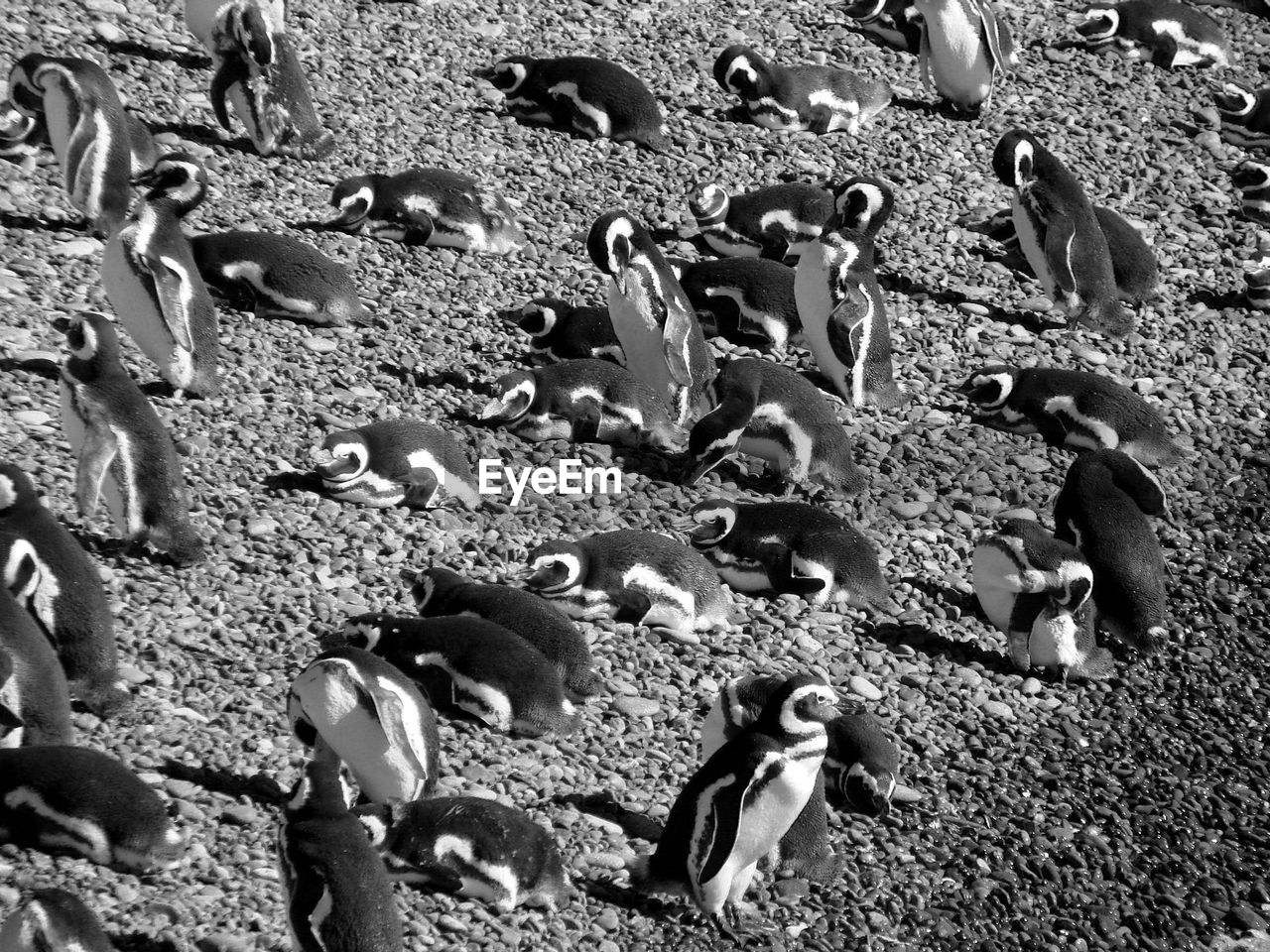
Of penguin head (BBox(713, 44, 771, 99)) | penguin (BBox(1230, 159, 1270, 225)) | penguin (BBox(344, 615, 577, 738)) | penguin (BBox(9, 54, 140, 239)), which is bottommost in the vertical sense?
penguin (BBox(1230, 159, 1270, 225))

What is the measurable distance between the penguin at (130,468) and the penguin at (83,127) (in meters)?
1.70

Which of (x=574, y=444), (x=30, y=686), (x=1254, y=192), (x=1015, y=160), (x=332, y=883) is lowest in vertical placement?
(x=1254, y=192)

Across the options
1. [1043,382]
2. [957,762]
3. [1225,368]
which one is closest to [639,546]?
[957,762]

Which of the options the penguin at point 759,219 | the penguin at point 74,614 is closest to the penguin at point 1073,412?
the penguin at point 759,219

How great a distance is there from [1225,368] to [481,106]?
13.5ft

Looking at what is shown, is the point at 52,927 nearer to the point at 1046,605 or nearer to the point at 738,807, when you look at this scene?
the point at 738,807

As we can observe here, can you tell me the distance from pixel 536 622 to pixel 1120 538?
245 cm

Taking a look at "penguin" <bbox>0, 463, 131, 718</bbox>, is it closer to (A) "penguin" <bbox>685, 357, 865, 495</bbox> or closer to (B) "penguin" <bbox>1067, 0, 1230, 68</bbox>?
(A) "penguin" <bbox>685, 357, 865, 495</bbox>

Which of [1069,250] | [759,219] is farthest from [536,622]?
[1069,250]

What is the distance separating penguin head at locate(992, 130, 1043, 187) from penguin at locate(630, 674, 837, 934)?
4.64 m

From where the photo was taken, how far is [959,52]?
1041 cm

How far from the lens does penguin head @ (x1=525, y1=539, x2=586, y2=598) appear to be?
20.6 ft

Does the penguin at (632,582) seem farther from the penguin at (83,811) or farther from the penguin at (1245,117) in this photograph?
the penguin at (1245,117)
